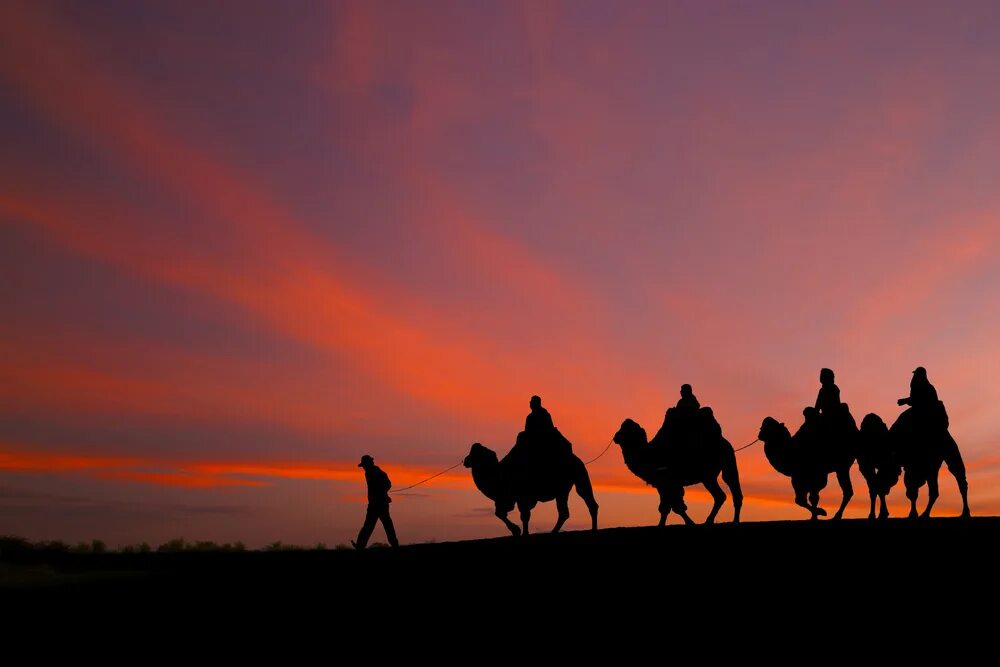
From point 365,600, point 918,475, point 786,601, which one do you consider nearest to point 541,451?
point 918,475

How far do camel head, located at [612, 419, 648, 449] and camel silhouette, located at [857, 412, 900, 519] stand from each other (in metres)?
4.39

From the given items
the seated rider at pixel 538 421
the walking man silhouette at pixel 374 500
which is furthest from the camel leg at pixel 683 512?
the walking man silhouette at pixel 374 500

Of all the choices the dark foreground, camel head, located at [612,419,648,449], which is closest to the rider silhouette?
the dark foreground

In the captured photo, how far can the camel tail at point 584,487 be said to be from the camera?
22.0m

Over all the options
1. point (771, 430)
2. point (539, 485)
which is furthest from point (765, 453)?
point (539, 485)

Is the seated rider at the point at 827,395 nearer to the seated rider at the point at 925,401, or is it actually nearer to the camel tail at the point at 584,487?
the seated rider at the point at 925,401

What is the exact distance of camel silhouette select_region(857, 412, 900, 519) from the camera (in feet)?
64.6

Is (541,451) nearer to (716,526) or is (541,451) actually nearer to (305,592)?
(716,526)

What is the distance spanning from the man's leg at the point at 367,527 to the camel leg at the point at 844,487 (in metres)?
9.89

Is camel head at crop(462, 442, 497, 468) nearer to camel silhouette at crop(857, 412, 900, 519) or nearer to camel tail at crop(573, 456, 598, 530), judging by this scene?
camel tail at crop(573, 456, 598, 530)

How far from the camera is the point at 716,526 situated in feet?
61.1

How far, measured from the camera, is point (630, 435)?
21547 millimetres

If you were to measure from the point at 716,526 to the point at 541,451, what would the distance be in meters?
4.47

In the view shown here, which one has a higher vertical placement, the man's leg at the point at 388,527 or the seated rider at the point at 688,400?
the seated rider at the point at 688,400
